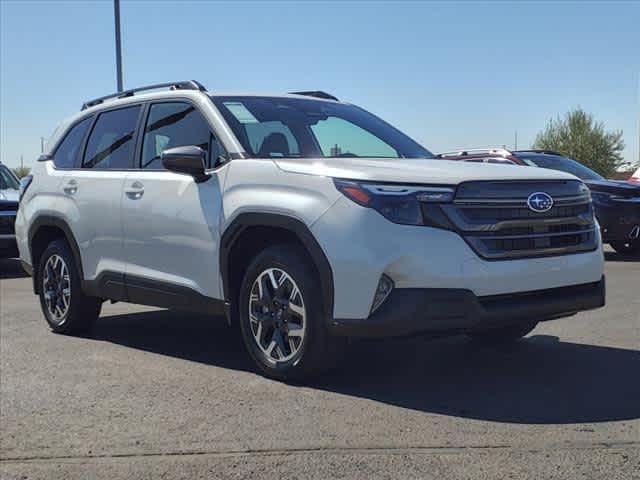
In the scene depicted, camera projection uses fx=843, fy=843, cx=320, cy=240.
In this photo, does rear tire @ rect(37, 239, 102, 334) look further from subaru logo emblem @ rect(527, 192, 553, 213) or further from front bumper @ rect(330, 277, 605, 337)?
subaru logo emblem @ rect(527, 192, 553, 213)

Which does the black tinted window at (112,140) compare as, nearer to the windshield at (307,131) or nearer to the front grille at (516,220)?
the windshield at (307,131)

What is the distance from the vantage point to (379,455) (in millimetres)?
3707

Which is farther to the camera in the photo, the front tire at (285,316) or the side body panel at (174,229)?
the side body panel at (174,229)

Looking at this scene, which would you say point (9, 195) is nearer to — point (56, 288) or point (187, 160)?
point (56, 288)

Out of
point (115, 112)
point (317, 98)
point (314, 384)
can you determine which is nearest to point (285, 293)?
point (314, 384)

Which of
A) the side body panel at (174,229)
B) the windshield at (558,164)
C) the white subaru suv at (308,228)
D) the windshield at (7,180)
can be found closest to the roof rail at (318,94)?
the white subaru suv at (308,228)

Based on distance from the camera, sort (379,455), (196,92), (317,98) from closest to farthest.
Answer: (379,455) < (196,92) < (317,98)

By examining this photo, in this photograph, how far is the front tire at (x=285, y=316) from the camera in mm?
4770

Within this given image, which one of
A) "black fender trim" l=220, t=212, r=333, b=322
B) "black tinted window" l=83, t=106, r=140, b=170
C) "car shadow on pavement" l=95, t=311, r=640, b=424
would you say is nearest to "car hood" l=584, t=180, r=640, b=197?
"car shadow on pavement" l=95, t=311, r=640, b=424

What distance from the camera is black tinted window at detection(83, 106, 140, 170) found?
21.2 ft

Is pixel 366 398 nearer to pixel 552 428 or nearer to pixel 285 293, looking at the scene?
pixel 285 293

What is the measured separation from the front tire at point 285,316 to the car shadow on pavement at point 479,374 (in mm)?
216

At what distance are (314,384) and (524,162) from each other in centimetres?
803

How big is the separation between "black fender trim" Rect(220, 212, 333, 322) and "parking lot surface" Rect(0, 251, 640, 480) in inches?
23.3
